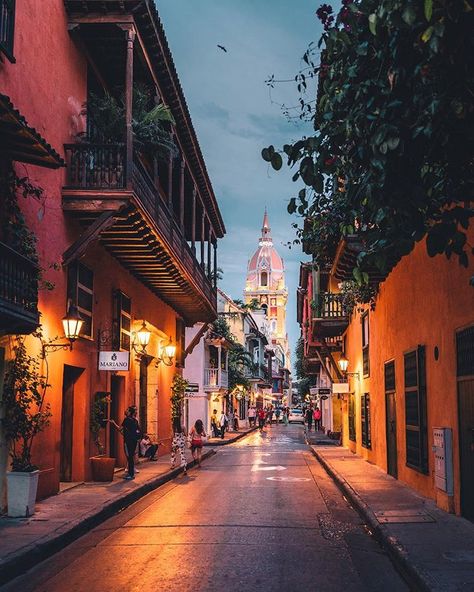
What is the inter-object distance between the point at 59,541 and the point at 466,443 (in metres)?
5.89

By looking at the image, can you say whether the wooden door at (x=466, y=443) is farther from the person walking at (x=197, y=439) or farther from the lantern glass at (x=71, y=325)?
the person walking at (x=197, y=439)

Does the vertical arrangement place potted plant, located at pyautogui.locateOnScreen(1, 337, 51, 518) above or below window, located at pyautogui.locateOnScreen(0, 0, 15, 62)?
below

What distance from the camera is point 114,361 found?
1652cm

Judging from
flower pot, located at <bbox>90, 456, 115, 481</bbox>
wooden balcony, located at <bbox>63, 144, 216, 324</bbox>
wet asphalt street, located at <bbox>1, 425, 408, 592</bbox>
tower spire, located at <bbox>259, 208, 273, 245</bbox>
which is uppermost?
tower spire, located at <bbox>259, 208, 273, 245</bbox>

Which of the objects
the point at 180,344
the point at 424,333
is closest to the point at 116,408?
the point at 424,333

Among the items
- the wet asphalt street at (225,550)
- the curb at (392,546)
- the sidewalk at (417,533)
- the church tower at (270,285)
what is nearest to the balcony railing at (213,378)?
the sidewalk at (417,533)

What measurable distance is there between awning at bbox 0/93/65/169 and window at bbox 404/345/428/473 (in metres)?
7.60

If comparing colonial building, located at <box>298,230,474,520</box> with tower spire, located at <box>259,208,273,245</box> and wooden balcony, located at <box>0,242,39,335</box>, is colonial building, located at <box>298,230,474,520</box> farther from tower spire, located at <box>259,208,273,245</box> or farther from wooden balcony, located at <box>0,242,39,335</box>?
tower spire, located at <box>259,208,273,245</box>

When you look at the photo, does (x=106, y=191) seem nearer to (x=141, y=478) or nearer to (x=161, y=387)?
(x=141, y=478)

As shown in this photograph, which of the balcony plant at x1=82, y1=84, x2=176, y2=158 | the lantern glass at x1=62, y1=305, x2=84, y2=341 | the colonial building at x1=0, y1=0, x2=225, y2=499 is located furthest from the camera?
the balcony plant at x1=82, y1=84, x2=176, y2=158

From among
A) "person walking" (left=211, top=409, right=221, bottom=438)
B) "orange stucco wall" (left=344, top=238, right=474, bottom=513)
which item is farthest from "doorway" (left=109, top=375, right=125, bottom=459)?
"person walking" (left=211, top=409, right=221, bottom=438)

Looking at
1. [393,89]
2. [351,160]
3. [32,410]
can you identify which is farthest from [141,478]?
[393,89]

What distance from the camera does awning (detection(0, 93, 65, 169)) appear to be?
923 centimetres

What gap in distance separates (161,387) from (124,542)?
53.4ft
